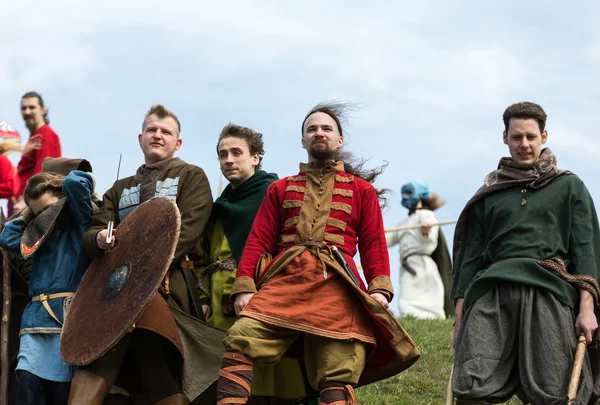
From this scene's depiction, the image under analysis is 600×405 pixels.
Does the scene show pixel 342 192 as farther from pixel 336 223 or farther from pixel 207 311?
pixel 207 311

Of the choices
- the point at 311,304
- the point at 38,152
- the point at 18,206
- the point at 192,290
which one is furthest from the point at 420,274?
the point at 311,304

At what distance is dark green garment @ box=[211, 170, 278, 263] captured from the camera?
6.85m

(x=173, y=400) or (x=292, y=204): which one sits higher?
(x=292, y=204)

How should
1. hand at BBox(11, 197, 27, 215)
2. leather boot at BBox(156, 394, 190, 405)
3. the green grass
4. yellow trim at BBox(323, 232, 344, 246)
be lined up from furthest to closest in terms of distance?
hand at BBox(11, 197, 27, 215)
the green grass
leather boot at BBox(156, 394, 190, 405)
yellow trim at BBox(323, 232, 344, 246)

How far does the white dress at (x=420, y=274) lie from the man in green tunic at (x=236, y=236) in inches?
332

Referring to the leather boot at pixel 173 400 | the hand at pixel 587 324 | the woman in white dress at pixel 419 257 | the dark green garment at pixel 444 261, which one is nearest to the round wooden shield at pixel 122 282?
the leather boot at pixel 173 400

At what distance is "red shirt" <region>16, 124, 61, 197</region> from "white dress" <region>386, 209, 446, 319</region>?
22.1ft

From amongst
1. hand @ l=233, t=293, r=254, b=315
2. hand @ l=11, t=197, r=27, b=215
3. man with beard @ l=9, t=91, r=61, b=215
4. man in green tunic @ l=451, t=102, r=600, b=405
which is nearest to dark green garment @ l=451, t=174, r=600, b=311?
man in green tunic @ l=451, t=102, r=600, b=405

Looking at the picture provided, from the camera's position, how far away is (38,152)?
32.7 ft

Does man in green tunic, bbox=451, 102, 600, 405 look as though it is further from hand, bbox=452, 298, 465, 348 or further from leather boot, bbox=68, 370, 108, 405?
leather boot, bbox=68, 370, 108, 405

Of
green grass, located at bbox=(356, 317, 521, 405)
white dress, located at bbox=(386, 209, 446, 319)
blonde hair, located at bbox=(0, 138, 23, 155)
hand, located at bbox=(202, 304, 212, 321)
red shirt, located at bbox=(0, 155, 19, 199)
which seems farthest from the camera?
white dress, located at bbox=(386, 209, 446, 319)

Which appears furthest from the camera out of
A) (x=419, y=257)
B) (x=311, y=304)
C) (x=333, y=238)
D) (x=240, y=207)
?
(x=419, y=257)

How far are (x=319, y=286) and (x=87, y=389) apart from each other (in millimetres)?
1429

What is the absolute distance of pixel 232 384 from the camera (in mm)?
5656
